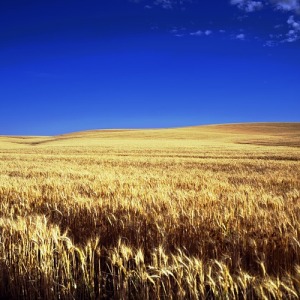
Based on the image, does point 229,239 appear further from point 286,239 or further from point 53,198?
point 53,198

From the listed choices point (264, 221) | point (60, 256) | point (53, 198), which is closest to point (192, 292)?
point (60, 256)

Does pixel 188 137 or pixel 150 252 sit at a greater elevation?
pixel 188 137

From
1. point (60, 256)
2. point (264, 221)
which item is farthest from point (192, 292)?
point (264, 221)

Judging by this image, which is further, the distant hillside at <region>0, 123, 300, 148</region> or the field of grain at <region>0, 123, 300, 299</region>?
the distant hillside at <region>0, 123, 300, 148</region>

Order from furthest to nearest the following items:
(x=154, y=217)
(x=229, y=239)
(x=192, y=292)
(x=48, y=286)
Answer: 1. (x=154, y=217)
2. (x=229, y=239)
3. (x=48, y=286)
4. (x=192, y=292)

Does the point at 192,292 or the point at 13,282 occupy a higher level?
the point at 192,292

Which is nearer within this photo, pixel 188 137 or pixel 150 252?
pixel 150 252

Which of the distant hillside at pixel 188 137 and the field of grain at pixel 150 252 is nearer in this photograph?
the field of grain at pixel 150 252

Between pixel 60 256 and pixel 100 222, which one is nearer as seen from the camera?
pixel 60 256

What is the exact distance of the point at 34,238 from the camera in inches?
145

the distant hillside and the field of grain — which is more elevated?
the distant hillside

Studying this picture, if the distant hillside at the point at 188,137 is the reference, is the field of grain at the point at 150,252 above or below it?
below

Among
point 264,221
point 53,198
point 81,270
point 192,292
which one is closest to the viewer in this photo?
point 192,292

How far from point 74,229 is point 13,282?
188 cm
